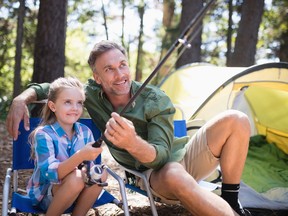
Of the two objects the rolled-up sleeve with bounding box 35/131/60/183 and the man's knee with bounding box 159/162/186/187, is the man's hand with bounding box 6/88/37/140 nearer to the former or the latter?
the rolled-up sleeve with bounding box 35/131/60/183

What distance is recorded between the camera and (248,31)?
27.1ft

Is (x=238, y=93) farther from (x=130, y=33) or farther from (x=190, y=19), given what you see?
(x=130, y=33)

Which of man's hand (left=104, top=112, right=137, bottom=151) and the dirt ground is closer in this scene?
man's hand (left=104, top=112, right=137, bottom=151)

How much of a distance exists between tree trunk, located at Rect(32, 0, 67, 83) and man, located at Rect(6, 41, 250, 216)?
102 inches

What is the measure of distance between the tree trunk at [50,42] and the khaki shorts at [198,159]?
2961 mm

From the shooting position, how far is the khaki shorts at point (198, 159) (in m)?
2.71

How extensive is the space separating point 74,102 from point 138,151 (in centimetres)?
53

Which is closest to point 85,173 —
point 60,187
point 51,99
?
point 60,187

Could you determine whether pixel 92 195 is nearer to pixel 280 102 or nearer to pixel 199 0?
pixel 280 102

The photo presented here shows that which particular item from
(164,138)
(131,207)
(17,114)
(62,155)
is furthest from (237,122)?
(131,207)

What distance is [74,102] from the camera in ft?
8.40

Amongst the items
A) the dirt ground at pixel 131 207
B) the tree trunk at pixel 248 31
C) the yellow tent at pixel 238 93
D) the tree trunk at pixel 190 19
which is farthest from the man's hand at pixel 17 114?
the tree trunk at pixel 248 31

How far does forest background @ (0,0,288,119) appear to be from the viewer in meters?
5.53

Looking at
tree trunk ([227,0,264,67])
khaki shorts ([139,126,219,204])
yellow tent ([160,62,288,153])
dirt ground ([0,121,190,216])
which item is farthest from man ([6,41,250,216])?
tree trunk ([227,0,264,67])
